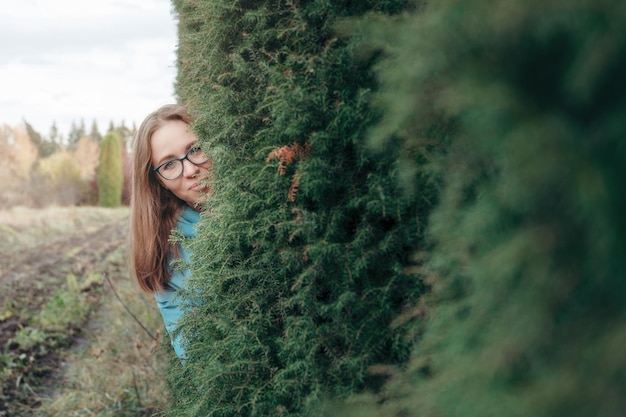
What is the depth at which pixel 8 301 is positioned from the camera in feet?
28.6

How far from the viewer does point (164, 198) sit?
3.23 m

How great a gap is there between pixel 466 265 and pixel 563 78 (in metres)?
0.48

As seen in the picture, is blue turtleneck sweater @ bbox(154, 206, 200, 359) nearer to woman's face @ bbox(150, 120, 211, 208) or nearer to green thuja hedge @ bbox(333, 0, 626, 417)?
woman's face @ bbox(150, 120, 211, 208)

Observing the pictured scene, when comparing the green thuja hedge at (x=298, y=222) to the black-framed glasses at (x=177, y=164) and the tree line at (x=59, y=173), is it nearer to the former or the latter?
the black-framed glasses at (x=177, y=164)

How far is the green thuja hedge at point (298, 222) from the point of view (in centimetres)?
156

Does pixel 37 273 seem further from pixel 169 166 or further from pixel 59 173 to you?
pixel 59 173

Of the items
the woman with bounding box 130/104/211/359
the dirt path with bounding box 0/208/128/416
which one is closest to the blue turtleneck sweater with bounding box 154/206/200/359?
the woman with bounding box 130/104/211/359

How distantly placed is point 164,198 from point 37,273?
370 inches

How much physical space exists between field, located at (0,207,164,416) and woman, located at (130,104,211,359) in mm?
658

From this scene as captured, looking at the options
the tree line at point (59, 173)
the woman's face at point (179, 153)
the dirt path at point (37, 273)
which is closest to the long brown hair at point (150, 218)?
the woman's face at point (179, 153)

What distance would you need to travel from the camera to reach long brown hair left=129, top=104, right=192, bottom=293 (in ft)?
9.98

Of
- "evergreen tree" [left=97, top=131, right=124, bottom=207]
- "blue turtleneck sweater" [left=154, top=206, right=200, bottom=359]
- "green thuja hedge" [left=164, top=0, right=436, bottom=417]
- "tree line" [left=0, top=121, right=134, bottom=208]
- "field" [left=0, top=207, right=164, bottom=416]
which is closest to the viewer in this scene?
"green thuja hedge" [left=164, top=0, right=436, bottom=417]

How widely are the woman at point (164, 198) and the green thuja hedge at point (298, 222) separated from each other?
653 mm

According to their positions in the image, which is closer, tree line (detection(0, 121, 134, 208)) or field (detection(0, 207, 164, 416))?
field (detection(0, 207, 164, 416))
